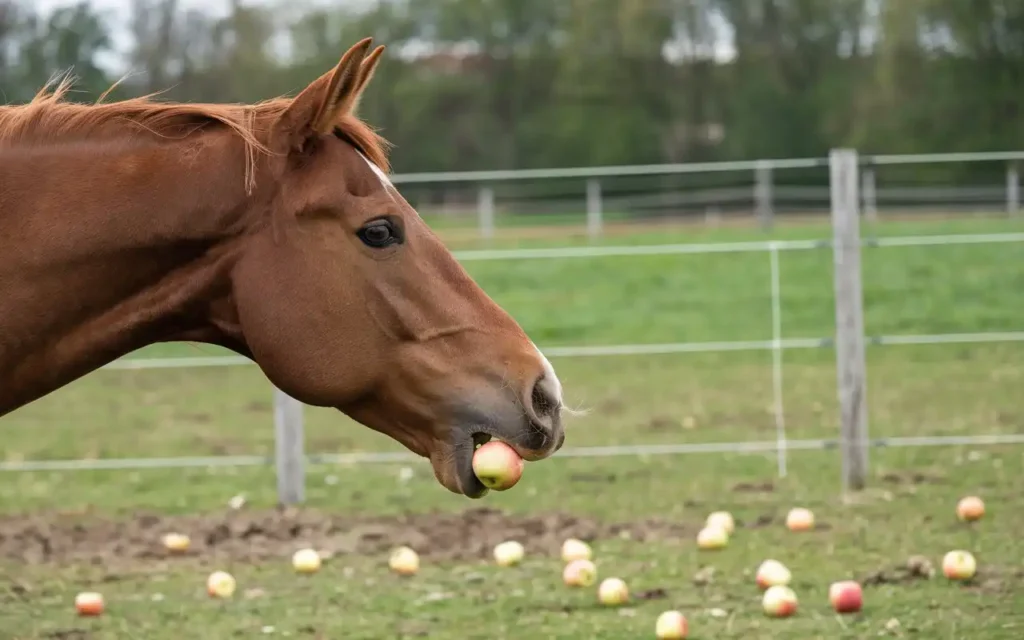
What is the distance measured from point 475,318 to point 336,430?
662cm

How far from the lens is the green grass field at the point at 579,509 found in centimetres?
440

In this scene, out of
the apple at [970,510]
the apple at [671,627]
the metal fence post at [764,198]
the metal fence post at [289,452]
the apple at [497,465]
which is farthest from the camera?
the metal fence post at [764,198]

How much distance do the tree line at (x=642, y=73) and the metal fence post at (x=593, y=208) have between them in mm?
3973

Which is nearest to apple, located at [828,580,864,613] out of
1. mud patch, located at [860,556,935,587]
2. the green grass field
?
the green grass field

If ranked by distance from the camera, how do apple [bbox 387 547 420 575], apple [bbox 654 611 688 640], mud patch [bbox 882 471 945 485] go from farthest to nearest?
1. mud patch [bbox 882 471 945 485]
2. apple [bbox 387 547 420 575]
3. apple [bbox 654 611 688 640]

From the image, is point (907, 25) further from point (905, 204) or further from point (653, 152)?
point (653, 152)

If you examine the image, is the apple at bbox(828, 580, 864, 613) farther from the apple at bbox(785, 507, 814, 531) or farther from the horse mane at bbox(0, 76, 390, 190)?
the horse mane at bbox(0, 76, 390, 190)

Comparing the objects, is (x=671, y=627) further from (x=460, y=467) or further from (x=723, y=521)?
(x=723, y=521)

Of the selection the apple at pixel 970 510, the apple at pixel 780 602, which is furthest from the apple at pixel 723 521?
the apple at pixel 780 602

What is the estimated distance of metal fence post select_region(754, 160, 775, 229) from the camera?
19.9 metres

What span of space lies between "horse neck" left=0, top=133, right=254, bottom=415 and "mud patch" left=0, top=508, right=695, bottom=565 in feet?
9.90

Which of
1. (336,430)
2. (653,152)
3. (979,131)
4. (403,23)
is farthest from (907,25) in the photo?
(336,430)

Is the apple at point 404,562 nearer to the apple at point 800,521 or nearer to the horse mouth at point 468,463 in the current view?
the apple at point 800,521

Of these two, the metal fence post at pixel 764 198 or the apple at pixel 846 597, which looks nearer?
the apple at pixel 846 597
